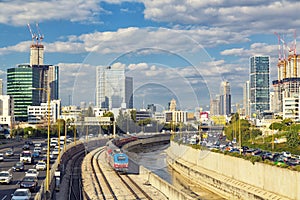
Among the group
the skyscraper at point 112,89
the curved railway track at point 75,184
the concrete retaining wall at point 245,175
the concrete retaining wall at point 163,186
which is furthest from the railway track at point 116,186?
the skyscraper at point 112,89

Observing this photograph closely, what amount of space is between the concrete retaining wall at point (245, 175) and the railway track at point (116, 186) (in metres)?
4.20

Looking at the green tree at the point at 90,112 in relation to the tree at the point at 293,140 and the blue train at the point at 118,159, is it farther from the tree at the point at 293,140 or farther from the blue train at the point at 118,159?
the tree at the point at 293,140

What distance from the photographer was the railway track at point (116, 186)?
35947 mm

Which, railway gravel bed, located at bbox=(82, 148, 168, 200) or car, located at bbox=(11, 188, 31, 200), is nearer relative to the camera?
car, located at bbox=(11, 188, 31, 200)

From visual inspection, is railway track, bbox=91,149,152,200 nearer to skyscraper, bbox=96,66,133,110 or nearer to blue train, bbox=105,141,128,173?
blue train, bbox=105,141,128,173

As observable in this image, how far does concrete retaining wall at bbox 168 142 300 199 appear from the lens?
3025 cm

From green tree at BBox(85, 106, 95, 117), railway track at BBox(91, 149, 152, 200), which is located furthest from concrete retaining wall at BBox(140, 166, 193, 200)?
green tree at BBox(85, 106, 95, 117)

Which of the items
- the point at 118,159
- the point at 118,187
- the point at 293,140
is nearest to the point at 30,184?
the point at 118,187

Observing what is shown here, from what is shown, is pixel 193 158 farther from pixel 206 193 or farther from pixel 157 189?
pixel 157 189

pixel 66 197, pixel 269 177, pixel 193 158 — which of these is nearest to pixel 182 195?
pixel 269 177

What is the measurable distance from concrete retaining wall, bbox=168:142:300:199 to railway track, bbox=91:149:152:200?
165 inches

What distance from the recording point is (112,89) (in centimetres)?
2608

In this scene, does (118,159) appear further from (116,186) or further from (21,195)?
(21,195)

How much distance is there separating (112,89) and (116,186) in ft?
52.8
